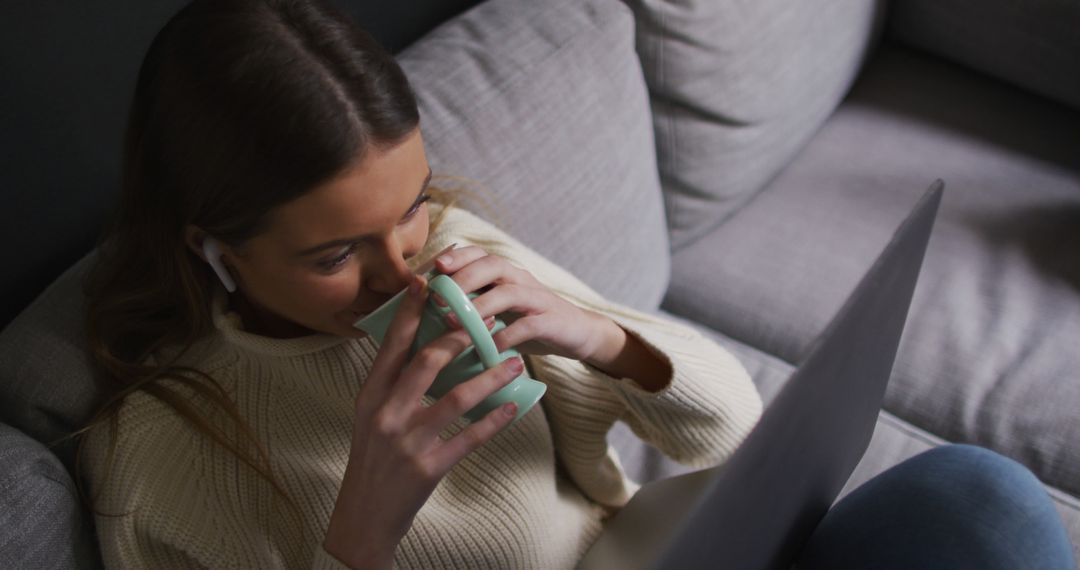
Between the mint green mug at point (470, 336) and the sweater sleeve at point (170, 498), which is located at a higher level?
the mint green mug at point (470, 336)

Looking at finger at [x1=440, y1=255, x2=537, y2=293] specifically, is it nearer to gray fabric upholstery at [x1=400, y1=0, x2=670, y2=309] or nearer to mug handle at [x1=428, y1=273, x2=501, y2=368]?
mug handle at [x1=428, y1=273, x2=501, y2=368]

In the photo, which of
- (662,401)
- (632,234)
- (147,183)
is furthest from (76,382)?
(632,234)

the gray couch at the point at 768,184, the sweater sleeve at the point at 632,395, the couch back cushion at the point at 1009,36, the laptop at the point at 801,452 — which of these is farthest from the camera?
the couch back cushion at the point at 1009,36

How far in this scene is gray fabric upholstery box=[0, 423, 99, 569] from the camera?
0.74 m

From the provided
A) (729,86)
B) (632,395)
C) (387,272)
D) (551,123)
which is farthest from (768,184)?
(387,272)

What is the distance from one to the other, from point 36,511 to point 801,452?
0.63 m

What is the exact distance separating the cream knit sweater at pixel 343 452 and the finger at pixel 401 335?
16 centimetres

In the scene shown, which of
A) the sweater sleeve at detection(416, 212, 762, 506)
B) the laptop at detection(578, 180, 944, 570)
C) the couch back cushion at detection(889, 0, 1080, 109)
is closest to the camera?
the laptop at detection(578, 180, 944, 570)

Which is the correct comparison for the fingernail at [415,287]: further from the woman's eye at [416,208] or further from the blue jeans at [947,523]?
the blue jeans at [947,523]

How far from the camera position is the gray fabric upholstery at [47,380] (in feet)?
2.77

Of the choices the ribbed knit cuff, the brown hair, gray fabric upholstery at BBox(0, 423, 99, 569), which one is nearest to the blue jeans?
the ribbed knit cuff

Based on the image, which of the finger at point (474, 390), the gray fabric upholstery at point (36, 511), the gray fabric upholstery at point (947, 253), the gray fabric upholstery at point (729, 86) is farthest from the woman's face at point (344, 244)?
the gray fabric upholstery at point (947, 253)

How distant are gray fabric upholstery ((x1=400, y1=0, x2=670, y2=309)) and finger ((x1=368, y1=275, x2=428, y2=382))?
390 mm

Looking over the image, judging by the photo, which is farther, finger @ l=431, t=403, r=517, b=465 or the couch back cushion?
the couch back cushion
